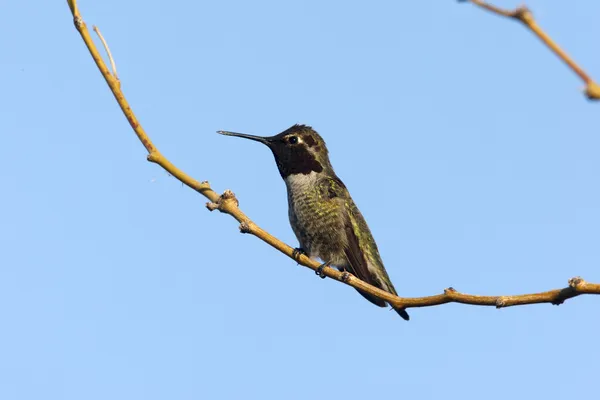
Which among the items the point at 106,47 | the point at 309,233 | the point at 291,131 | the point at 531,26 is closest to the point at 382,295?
the point at 106,47

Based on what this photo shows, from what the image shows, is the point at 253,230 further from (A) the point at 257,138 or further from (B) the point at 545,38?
(A) the point at 257,138

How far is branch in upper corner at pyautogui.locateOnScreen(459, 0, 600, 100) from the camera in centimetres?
158

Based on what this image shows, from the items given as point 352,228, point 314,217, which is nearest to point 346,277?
point 314,217

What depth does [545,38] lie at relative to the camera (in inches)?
66.0

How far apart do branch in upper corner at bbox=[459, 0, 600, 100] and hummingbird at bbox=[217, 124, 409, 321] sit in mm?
6762

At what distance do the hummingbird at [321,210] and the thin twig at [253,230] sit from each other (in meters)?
3.30

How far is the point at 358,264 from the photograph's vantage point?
889 centimetres

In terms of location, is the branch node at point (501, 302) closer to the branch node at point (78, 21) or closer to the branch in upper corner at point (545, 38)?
the branch in upper corner at point (545, 38)

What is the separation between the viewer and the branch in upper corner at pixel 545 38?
5.18 ft

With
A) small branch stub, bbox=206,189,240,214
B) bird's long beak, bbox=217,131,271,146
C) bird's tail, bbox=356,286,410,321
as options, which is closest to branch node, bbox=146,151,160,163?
small branch stub, bbox=206,189,240,214

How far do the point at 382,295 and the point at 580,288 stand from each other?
1.54 meters

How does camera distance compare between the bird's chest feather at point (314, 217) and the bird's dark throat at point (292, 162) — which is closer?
the bird's chest feather at point (314, 217)

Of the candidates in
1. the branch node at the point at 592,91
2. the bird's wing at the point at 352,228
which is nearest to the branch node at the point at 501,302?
the branch node at the point at 592,91

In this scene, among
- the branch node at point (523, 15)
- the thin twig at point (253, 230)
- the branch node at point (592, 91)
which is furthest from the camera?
the thin twig at point (253, 230)
